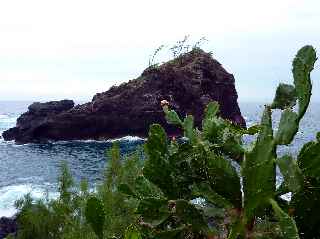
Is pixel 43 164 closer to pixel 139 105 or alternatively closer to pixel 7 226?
pixel 139 105

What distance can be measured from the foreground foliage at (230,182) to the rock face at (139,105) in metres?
69.0

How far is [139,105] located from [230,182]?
236 ft

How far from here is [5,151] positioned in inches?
2635

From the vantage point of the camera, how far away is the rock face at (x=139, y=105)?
7469 centimetres

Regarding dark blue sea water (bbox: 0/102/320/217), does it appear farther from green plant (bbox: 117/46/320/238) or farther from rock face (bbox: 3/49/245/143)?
green plant (bbox: 117/46/320/238)

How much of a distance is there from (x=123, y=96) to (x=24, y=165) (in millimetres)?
23717

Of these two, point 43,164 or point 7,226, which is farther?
point 43,164

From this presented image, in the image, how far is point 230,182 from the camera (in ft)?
7.65

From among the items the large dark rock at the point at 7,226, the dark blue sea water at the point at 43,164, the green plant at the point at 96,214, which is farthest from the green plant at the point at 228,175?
the dark blue sea water at the point at 43,164

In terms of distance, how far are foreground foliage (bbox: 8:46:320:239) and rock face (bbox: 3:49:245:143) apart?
69.0 m

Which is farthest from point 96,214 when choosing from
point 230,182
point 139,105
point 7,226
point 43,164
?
point 139,105

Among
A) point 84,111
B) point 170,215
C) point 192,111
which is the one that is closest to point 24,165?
point 84,111

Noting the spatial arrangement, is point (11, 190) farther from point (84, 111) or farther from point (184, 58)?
point (184, 58)

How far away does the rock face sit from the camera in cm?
7469
